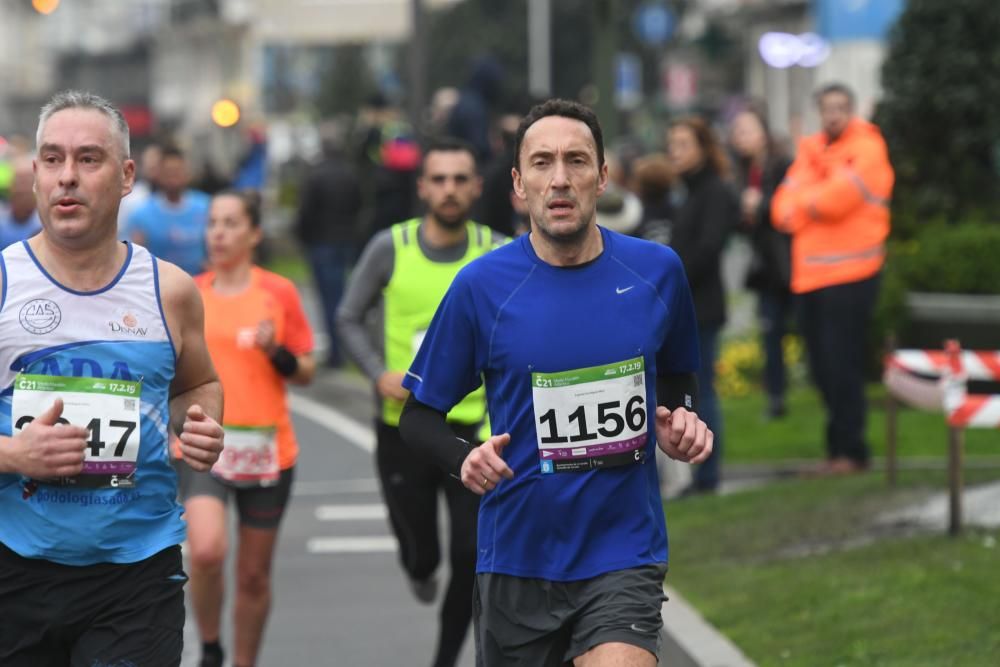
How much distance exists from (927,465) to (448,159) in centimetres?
509

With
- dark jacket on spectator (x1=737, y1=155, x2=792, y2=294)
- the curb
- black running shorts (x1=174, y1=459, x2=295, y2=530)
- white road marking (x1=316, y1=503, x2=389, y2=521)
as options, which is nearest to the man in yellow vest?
black running shorts (x1=174, y1=459, x2=295, y2=530)

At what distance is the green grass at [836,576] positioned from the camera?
7.84 meters

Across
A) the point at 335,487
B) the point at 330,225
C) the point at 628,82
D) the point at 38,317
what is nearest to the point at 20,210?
the point at 335,487

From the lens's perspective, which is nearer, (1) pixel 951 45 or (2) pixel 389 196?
(1) pixel 951 45

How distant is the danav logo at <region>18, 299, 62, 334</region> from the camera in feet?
16.8

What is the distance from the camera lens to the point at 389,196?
63.2ft

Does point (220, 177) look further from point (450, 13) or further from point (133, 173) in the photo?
point (450, 13)

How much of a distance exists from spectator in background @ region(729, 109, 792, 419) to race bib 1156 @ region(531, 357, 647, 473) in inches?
334

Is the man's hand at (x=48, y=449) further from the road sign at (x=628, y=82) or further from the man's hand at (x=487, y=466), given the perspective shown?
the road sign at (x=628, y=82)

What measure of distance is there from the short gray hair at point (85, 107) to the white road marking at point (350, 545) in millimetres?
6302

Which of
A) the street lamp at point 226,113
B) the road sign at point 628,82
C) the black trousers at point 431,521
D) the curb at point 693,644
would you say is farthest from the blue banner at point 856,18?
the black trousers at point 431,521

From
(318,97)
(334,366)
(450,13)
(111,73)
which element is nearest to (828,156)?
(334,366)

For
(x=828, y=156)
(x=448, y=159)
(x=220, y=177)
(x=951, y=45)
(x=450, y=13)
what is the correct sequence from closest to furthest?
(x=448, y=159) < (x=828, y=156) < (x=951, y=45) < (x=220, y=177) < (x=450, y=13)

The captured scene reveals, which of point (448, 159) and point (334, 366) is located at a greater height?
point (448, 159)
